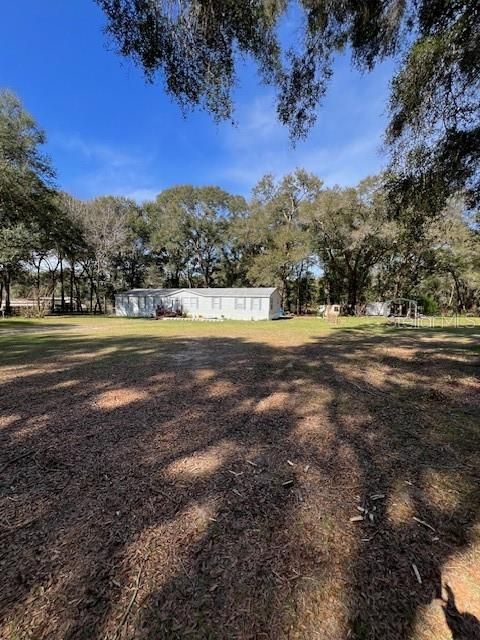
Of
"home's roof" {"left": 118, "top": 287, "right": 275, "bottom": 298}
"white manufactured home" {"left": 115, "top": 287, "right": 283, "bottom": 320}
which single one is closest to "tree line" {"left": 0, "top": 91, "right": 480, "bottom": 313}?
"white manufactured home" {"left": 115, "top": 287, "right": 283, "bottom": 320}

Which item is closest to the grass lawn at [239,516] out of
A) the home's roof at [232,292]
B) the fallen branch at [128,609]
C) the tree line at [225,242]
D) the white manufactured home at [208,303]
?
the fallen branch at [128,609]

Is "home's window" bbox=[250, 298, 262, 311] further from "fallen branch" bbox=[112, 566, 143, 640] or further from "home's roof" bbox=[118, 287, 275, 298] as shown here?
"fallen branch" bbox=[112, 566, 143, 640]

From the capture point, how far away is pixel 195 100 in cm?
447

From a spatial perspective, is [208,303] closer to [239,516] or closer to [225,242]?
[225,242]

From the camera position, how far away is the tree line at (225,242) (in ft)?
65.8

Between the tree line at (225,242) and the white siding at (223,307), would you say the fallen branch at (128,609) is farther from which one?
the white siding at (223,307)

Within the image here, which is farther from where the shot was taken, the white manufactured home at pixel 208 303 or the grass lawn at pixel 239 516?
the white manufactured home at pixel 208 303

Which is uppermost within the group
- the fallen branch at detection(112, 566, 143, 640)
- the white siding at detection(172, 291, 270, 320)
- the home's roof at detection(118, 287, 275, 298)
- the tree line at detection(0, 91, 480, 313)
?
the tree line at detection(0, 91, 480, 313)

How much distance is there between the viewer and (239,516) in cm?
183

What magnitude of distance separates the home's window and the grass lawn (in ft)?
68.8

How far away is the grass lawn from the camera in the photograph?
1263mm

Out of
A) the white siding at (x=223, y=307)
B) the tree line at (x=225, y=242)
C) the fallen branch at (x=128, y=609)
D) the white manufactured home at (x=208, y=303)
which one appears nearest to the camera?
the fallen branch at (x=128, y=609)

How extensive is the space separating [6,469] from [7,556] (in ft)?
3.20

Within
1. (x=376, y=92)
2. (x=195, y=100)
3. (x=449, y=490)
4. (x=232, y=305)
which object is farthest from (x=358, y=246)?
(x=449, y=490)
